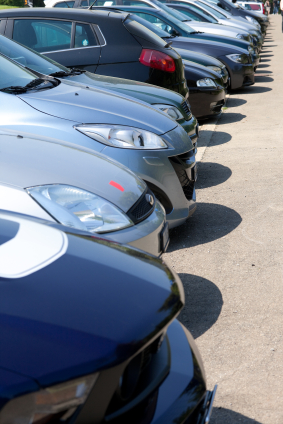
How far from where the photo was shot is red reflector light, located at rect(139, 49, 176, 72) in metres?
5.84

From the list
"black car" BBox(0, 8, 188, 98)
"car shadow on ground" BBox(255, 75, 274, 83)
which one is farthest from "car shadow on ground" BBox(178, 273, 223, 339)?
"car shadow on ground" BBox(255, 75, 274, 83)

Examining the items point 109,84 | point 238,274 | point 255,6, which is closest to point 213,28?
point 109,84

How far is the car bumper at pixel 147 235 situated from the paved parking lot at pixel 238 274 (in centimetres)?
51

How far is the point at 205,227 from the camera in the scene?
4113 millimetres

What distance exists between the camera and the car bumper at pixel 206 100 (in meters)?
7.60

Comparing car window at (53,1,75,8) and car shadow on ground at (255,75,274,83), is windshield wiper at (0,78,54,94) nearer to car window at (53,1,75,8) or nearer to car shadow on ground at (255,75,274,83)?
car window at (53,1,75,8)

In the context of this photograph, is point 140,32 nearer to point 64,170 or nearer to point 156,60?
point 156,60

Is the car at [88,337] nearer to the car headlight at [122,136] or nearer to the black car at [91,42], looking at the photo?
the car headlight at [122,136]

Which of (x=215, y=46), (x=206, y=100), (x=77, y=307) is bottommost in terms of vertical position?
(x=206, y=100)

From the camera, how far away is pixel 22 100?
11.4 feet

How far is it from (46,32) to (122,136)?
3.06 meters

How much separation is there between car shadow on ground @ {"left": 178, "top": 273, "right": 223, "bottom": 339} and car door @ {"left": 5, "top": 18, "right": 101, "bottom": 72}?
3.45 meters

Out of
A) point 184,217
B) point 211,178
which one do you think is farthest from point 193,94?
point 184,217

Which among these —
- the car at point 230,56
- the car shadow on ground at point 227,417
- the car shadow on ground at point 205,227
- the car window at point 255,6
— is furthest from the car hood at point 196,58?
the car window at point 255,6
